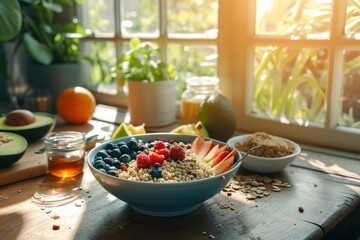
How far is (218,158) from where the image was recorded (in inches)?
32.2

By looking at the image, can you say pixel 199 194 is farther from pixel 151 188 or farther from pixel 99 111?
pixel 99 111

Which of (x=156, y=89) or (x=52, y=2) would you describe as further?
(x=52, y=2)

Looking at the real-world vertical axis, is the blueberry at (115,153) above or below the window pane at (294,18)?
below

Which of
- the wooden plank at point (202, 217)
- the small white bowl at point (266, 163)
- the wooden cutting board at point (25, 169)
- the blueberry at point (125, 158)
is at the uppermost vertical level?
the blueberry at point (125, 158)

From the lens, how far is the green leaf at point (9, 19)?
1.25 metres

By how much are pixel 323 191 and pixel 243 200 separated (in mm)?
178

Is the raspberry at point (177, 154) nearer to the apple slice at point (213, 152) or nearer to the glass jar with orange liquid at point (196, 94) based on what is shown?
the apple slice at point (213, 152)

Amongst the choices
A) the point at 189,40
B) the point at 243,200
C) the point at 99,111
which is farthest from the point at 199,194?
the point at 99,111

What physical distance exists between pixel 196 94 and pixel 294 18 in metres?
0.36

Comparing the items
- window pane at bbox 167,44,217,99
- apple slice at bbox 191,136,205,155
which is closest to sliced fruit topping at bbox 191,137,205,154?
apple slice at bbox 191,136,205,155

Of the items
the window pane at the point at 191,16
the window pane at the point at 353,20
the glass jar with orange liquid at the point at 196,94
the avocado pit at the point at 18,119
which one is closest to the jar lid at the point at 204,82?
the glass jar with orange liquid at the point at 196,94

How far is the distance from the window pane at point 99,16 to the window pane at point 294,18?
70 cm

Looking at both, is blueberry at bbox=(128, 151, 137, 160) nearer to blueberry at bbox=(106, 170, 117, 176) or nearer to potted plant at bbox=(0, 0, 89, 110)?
blueberry at bbox=(106, 170, 117, 176)

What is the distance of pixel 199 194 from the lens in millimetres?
707
